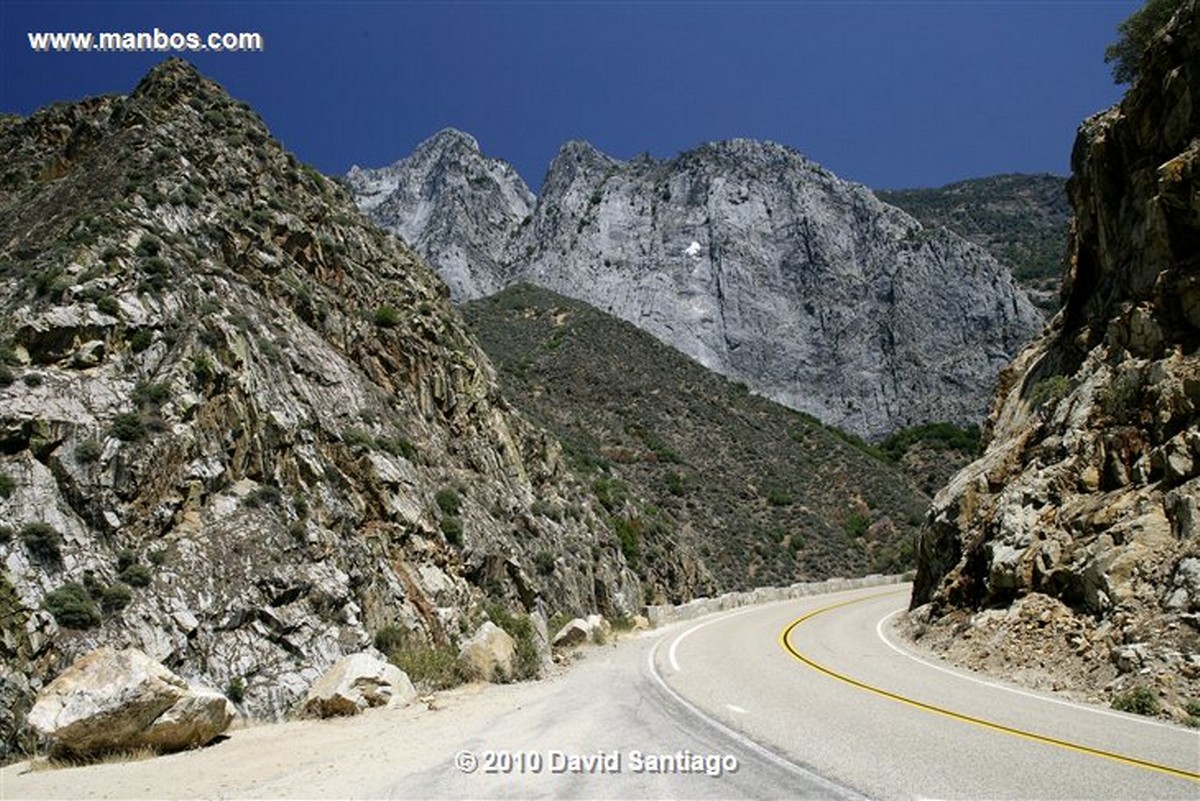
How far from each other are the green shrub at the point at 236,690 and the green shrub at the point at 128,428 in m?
6.85

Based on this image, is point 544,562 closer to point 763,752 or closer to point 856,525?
point 763,752

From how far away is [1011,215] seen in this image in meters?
139

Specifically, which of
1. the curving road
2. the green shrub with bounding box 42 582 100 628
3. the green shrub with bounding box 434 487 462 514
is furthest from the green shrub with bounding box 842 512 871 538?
the green shrub with bounding box 42 582 100 628

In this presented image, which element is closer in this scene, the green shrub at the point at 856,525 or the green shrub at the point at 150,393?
the green shrub at the point at 150,393

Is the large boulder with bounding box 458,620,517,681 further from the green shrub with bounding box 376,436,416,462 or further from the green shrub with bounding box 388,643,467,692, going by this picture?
the green shrub with bounding box 376,436,416,462

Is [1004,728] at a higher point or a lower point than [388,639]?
higher

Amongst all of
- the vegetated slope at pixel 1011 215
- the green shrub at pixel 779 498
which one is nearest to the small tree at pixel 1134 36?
the green shrub at pixel 779 498

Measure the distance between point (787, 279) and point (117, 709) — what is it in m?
113

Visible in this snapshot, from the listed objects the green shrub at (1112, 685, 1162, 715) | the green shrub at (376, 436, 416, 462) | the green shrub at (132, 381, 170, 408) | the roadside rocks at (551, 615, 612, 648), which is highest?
the green shrub at (132, 381, 170, 408)

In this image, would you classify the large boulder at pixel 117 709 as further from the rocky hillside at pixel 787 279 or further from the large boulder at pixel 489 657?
the rocky hillside at pixel 787 279

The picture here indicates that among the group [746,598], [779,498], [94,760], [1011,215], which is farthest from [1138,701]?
[1011,215]

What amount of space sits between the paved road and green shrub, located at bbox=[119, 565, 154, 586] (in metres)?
11.5

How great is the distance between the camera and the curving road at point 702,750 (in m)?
6.47

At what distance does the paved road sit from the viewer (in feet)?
20.9
